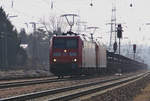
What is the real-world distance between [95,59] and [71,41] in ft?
26.5

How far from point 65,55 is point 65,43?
3.53ft

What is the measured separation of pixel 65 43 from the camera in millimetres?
34281

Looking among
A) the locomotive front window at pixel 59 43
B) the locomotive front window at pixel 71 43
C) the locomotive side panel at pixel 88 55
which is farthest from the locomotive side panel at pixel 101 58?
the locomotive front window at pixel 59 43

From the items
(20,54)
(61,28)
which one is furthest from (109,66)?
(61,28)

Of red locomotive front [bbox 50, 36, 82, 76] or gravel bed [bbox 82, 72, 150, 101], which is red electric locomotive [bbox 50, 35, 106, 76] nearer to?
red locomotive front [bbox 50, 36, 82, 76]

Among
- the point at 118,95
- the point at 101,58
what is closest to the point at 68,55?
the point at 101,58

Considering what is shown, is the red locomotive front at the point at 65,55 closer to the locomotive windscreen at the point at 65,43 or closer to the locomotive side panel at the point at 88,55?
the locomotive windscreen at the point at 65,43

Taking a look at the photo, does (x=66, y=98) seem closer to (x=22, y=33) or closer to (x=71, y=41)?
(x=71, y=41)

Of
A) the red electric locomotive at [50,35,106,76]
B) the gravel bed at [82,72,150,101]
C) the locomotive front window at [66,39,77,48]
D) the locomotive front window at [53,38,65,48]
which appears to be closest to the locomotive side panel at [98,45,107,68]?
the red electric locomotive at [50,35,106,76]

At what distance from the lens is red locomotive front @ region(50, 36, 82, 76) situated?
109 ft

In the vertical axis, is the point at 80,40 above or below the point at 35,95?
above

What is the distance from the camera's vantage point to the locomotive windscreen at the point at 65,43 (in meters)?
34.1

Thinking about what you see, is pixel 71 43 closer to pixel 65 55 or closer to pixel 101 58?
pixel 65 55

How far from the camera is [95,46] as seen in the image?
42.4m
